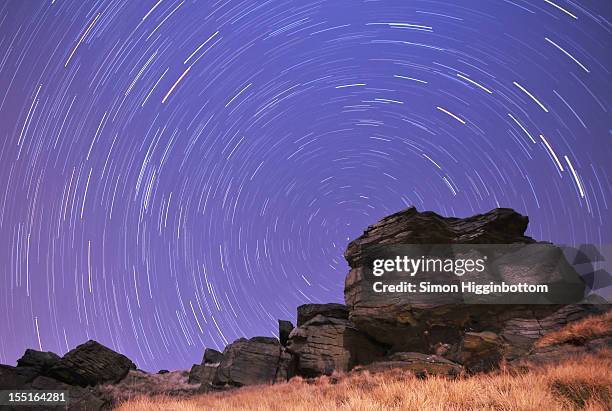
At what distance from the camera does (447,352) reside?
81.3ft

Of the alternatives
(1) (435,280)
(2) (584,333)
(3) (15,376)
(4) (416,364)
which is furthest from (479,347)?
(3) (15,376)

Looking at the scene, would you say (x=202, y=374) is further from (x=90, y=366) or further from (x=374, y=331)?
(x=374, y=331)

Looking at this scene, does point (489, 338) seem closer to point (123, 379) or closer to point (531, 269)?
point (531, 269)

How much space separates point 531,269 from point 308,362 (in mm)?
19489

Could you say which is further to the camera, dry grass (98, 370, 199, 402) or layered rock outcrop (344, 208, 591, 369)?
layered rock outcrop (344, 208, 591, 369)

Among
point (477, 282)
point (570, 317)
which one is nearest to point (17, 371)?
point (477, 282)

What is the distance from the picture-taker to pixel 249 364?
27828 millimetres

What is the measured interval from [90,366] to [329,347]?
Result: 63.2 feet

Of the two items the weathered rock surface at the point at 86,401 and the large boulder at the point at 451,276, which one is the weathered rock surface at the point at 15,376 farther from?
the large boulder at the point at 451,276

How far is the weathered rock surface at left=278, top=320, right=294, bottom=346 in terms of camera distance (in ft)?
115

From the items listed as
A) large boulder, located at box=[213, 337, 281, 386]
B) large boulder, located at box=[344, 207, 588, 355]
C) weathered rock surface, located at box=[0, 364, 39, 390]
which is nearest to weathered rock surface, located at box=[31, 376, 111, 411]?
weathered rock surface, located at box=[0, 364, 39, 390]

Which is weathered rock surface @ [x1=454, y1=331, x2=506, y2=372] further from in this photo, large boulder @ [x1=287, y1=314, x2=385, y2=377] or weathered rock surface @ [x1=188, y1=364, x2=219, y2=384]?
weathered rock surface @ [x1=188, y1=364, x2=219, y2=384]

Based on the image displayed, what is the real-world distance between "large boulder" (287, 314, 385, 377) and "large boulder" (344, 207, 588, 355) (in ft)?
3.14

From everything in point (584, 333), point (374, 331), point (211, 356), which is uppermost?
point (374, 331)
